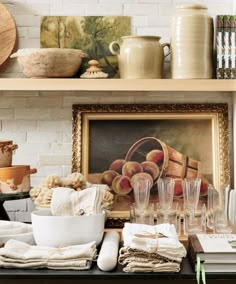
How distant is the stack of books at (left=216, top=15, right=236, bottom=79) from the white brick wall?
0.61 feet

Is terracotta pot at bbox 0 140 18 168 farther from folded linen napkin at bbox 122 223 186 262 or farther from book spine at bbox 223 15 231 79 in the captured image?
book spine at bbox 223 15 231 79

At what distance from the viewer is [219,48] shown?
2.05 m

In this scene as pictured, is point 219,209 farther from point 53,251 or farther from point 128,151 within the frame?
point 53,251

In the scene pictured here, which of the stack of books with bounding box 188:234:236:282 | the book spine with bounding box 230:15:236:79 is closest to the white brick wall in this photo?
the book spine with bounding box 230:15:236:79

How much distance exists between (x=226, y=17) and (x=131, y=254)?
108cm

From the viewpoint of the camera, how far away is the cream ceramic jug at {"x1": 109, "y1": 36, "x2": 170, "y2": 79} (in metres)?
2.03

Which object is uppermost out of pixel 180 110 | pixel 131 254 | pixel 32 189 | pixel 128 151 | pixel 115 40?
pixel 115 40

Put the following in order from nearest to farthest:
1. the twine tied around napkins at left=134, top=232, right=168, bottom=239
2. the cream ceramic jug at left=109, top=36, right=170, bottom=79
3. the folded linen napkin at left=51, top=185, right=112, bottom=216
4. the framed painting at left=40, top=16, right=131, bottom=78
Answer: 1. the twine tied around napkins at left=134, top=232, right=168, bottom=239
2. the folded linen napkin at left=51, top=185, right=112, bottom=216
3. the cream ceramic jug at left=109, top=36, right=170, bottom=79
4. the framed painting at left=40, top=16, right=131, bottom=78

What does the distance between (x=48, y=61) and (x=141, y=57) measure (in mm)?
368

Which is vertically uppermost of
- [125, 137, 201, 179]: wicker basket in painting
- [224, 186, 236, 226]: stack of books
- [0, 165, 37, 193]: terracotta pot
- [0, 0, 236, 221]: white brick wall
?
[0, 0, 236, 221]: white brick wall

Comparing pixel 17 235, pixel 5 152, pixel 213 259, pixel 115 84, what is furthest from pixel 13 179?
pixel 213 259

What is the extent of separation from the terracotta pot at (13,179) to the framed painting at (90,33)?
53 centimetres

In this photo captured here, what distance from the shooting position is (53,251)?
157cm

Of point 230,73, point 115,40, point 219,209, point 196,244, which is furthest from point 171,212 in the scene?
point 115,40
